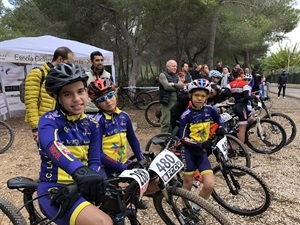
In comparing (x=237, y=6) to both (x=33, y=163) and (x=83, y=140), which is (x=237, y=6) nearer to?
(x=33, y=163)

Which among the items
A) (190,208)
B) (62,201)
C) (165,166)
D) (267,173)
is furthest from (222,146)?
(62,201)

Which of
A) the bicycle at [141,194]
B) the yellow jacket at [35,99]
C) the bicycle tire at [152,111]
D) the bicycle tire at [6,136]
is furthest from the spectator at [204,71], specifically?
the bicycle at [141,194]

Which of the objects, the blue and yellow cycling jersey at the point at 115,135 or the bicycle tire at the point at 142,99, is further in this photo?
the bicycle tire at the point at 142,99

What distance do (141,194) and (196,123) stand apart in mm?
1672

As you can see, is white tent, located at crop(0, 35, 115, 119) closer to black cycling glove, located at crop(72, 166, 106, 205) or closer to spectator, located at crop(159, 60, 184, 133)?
spectator, located at crop(159, 60, 184, 133)

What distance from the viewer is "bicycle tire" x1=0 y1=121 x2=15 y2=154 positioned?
6312 mm

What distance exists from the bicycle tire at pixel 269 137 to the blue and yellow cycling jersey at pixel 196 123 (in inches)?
103

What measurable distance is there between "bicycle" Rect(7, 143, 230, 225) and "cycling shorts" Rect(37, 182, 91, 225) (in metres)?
0.06

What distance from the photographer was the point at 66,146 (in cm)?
201

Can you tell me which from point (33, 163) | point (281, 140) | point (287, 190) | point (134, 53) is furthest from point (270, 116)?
point (134, 53)

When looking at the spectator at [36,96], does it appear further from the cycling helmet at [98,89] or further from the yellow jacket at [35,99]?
the cycling helmet at [98,89]

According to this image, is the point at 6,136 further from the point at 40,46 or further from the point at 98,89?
the point at 98,89

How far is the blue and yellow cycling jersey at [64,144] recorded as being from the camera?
1801 mm

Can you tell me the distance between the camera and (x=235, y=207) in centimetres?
354
